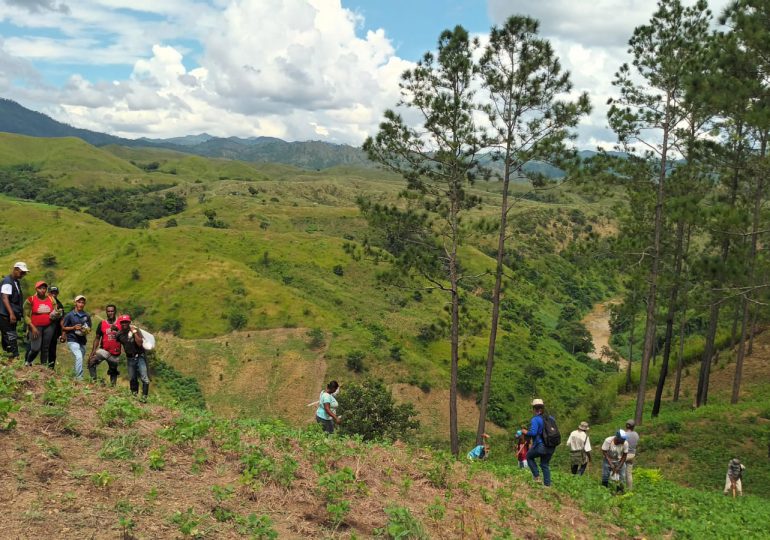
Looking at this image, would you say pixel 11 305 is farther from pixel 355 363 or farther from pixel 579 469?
pixel 355 363

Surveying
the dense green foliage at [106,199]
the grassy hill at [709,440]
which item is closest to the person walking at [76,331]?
the grassy hill at [709,440]

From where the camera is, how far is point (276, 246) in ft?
232

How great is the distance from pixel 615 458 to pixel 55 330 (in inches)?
569

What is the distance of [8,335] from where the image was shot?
1164 centimetres

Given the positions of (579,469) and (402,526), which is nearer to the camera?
(402,526)

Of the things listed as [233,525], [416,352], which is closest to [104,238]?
[416,352]

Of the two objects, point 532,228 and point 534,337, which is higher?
point 532,228

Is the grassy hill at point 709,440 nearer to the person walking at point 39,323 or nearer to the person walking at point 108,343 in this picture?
the person walking at point 108,343

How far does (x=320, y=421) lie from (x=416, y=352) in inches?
1483

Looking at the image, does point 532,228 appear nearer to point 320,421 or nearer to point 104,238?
point 104,238

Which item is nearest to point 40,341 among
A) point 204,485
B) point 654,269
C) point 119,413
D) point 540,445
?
point 119,413

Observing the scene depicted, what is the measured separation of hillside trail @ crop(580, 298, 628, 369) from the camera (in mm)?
66244

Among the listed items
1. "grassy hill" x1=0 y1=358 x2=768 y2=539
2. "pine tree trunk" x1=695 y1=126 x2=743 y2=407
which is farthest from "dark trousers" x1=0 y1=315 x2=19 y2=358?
"pine tree trunk" x1=695 y1=126 x2=743 y2=407

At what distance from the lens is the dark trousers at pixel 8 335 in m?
11.2
